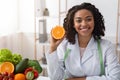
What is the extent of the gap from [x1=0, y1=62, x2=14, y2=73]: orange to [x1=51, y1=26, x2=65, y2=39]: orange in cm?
35

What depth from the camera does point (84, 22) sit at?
154 cm

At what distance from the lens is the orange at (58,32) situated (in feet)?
4.83

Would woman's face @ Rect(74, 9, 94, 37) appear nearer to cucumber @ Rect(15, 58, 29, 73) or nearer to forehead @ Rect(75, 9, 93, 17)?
forehead @ Rect(75, 9, 93, 17)

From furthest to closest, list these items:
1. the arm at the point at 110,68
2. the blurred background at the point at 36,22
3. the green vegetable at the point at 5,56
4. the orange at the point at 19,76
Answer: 1. the blurred background at the point at 36,22
2. the arm at the point at 110,68
3. the green vegetable at the point at 5,56
4. the orange at the point at 19,76

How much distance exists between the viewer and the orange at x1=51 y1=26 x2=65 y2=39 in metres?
1.47

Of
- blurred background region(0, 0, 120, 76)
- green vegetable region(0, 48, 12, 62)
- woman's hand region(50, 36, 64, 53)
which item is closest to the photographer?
green vegetable region(0, 48, 12, 62)

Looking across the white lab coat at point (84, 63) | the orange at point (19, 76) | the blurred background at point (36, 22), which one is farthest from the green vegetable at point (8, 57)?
the blurred background at point (36, 22)

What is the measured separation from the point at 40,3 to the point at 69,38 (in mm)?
1386

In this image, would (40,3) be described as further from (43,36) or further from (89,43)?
(89,43)

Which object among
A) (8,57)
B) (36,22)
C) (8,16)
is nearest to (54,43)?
(8,57)

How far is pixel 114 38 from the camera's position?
2799mm

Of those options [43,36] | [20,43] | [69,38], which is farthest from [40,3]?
[69,38]

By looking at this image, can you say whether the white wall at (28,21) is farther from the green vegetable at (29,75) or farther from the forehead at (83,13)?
the green vegetable at (29,75)

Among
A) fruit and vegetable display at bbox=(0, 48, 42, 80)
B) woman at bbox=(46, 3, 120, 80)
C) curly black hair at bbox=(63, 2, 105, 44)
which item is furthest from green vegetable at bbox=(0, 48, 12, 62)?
curly black hair at bbox=(63, 2, 105, 44)
